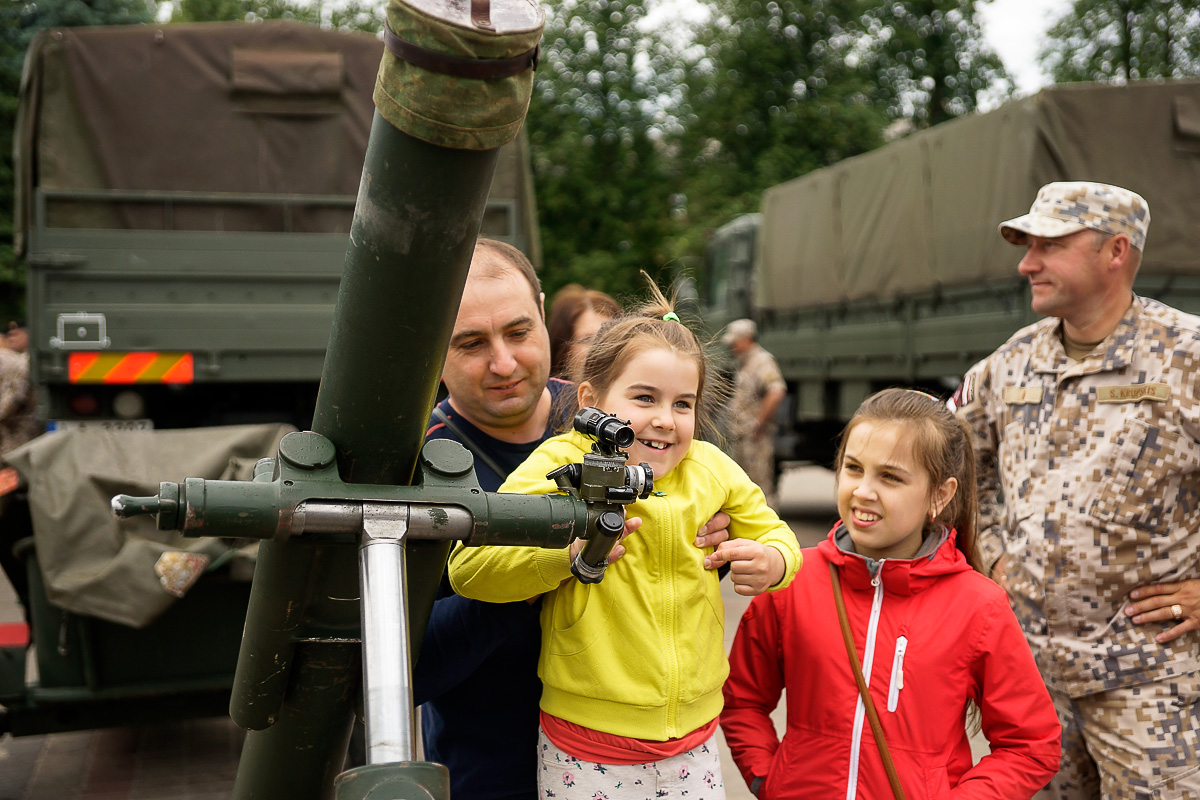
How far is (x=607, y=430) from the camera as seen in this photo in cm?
128

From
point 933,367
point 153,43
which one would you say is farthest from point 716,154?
point 153,43

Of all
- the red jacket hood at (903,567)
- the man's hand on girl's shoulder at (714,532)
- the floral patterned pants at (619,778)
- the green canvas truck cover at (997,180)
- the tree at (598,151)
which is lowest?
the floral patterned pants at (619,778)

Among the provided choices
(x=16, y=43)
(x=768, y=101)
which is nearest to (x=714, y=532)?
(x=16, y=43)

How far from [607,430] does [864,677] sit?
1.10 m

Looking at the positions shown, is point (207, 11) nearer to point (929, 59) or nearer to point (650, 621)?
point (929, 59)

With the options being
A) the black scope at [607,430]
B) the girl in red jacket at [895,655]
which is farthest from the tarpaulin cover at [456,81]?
the girl in red jacket at [895,655]

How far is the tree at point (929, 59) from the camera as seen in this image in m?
27.3

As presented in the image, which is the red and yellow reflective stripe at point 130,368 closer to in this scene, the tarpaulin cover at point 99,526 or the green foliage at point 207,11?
the tarpaulin cover at point 99,526

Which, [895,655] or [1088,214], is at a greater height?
[1088,214]

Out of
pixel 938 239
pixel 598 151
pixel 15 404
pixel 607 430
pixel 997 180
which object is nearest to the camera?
pixel 607 430

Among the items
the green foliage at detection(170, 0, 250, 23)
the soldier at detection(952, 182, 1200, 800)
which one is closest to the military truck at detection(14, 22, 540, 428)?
the soldier at detection(952, 182, 1200, 800)

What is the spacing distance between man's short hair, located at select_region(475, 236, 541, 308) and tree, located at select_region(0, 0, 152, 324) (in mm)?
12806

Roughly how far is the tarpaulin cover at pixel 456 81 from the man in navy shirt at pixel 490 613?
2.98ft

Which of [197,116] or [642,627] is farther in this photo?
[197,116]
